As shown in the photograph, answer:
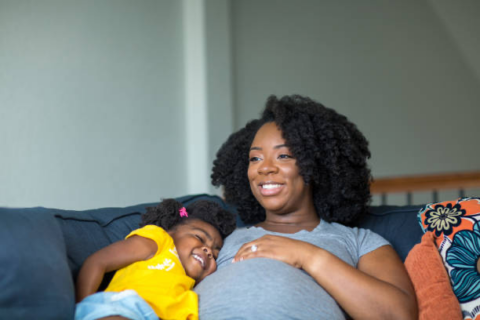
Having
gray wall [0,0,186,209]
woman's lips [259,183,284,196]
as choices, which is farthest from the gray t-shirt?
gray wall [0,0,186,209]

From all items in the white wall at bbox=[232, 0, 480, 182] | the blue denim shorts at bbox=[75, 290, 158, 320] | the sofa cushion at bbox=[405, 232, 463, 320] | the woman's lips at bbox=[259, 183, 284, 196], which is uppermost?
the white wall at bbox=[232, 0, 480, 182]

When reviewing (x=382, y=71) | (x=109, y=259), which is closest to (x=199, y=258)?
(x=109, y=259)

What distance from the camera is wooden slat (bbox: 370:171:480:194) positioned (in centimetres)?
319

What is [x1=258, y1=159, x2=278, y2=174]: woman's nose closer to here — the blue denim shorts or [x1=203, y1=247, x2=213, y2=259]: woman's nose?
[x1=203, y1=247, x2=213, y2=259]: woman's nose

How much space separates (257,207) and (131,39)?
5.65ft

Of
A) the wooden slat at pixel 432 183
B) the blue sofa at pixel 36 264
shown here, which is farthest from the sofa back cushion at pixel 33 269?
the wooden slat at pixel 432 183

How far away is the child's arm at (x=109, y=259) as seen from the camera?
146 cm

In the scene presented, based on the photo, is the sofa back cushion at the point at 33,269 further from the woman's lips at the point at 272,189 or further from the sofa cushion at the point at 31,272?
the woman's lips at the point at 272,189

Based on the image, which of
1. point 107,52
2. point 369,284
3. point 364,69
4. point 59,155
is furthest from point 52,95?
point 364,69

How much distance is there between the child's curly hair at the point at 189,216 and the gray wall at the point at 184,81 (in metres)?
1.06

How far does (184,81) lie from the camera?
3.81m

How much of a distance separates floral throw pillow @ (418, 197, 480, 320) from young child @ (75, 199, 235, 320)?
2.61ft

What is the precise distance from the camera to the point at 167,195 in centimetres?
365

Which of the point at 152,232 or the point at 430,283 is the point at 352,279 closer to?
the point at 430,283
